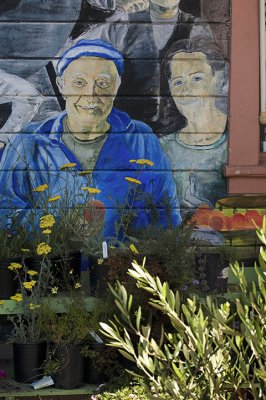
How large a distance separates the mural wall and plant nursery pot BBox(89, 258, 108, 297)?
565 mm

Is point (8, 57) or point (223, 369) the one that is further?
point (8, 57)

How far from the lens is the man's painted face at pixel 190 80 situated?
5.79m

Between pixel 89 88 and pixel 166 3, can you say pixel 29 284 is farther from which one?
pixel 166 3

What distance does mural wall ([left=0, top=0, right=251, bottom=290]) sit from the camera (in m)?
5.75

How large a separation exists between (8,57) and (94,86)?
63 cm

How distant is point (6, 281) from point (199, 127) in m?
1.76

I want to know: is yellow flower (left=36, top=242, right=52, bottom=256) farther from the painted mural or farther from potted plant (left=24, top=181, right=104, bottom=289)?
the painted mural

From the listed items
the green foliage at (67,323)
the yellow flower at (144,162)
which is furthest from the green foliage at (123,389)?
the yellow flower at (144,162)

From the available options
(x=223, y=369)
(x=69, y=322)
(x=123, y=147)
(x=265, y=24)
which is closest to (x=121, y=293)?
(x=223, y=369)

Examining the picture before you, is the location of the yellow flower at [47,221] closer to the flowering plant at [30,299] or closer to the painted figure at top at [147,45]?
the flowering plant at [30,299]

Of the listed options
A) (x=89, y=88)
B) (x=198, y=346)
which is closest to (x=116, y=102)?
(x=89, y=88)

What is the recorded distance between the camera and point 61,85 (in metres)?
5.78

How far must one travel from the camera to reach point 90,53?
5770 millimetres

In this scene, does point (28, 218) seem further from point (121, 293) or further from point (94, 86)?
point (121, 293)
